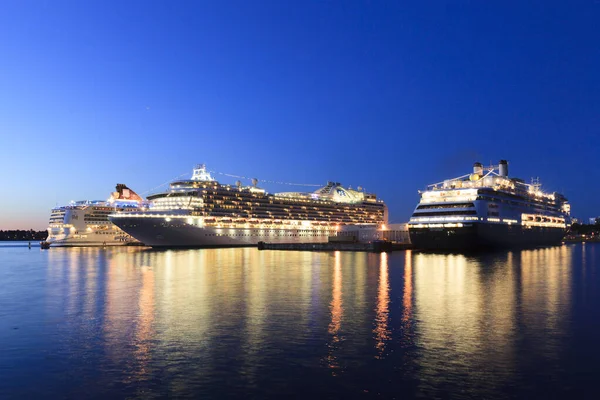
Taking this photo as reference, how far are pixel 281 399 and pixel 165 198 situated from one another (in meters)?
88.5

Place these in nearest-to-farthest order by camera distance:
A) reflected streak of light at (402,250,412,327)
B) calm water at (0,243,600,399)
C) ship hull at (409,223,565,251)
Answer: calm water at (0,243,600,399), reflected streak of light at (402,250,412,327), ship hull at (409,223,565,251)

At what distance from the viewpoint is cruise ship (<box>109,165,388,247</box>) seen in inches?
3499

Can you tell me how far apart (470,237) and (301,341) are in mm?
60413

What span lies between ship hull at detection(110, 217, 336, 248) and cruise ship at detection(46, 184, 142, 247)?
35.2 m

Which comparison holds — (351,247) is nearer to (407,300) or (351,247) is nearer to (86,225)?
(407,300)

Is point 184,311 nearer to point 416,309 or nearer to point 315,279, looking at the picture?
point 416,309

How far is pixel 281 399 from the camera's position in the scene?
11398 millimetres

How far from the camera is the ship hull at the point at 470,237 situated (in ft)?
238

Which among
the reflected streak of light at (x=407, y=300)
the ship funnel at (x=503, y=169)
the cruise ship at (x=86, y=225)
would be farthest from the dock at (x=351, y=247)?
the cruise ship at (x=86, y=225)

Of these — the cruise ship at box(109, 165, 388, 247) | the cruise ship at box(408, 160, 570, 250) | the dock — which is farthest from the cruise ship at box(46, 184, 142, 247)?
the cruise ship at box(408, 160, 570, 250)

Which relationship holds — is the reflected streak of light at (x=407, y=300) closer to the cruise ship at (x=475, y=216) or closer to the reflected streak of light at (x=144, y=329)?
the reflected streak of light at (x=144, y=329)

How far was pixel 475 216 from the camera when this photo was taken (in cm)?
7275

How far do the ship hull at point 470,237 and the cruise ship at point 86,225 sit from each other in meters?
73.3

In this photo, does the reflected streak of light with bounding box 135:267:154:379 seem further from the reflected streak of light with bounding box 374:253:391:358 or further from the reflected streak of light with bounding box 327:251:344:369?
the reflected streak of light with bounding box 374:253:391:358
